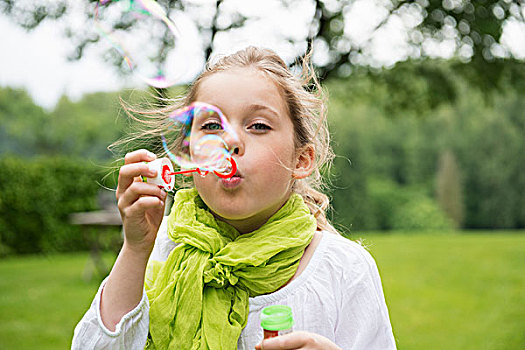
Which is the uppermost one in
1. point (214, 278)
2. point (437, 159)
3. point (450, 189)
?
point (214, 278)

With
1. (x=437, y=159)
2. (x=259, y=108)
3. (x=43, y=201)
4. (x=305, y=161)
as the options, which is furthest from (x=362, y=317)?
(x=437, y=159)

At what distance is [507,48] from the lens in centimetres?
596

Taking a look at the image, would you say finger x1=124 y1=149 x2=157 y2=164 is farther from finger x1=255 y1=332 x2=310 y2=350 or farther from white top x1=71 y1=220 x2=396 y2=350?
finger x1=255 y1=332 x2=310 y2=350

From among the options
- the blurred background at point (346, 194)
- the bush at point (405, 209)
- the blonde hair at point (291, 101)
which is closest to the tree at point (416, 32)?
the blurred background at point (346, 194)

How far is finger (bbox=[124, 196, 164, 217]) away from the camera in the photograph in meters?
1.12

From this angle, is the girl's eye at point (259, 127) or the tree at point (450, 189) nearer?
the girl's eye at point (259, 127)

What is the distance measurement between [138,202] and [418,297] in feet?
20.2

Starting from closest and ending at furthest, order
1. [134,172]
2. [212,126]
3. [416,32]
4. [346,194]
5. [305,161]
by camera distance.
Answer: [134,172]
[212,126]
[305,161]
[416,32]
[346,194]

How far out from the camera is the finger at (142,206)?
1.12 m

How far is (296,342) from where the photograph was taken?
972 mm

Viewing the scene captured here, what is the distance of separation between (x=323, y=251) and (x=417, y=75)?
634 centimetres

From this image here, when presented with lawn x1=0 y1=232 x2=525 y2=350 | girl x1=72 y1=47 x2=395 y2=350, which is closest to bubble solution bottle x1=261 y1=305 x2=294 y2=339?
girl x1=72 y1=47 x2=395 y2=350

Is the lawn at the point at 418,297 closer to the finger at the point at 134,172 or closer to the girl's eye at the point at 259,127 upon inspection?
the girl's eye at the point at 259,127

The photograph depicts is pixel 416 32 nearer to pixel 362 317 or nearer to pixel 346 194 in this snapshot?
pixel 362 317
